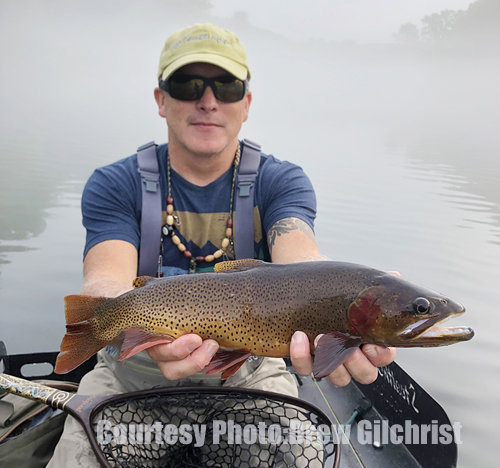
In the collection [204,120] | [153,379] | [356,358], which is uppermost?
[204,120]

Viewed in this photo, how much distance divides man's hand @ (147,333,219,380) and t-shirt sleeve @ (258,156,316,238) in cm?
131

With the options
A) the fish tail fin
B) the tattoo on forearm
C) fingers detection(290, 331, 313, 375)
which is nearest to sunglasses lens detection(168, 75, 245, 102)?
the tattoo on forearm

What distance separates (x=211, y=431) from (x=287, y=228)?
4.66 ft

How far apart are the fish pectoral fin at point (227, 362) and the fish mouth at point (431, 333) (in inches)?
31.3

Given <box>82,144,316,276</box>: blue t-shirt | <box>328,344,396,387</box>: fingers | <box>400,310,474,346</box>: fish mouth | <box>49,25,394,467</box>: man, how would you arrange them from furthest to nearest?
<box>82,144,316,276</box>: blue t-shirt → <box>49,25,394,467</box>: man → <box>328,344,396,387</box>: fingers → <box>400,310,474,346</box>: fish mouth

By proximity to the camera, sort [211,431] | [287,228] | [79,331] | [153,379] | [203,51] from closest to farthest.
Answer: [79,331]
[211,431]
[153,379]
[287,228]
[203,51]

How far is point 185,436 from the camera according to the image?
217 cm

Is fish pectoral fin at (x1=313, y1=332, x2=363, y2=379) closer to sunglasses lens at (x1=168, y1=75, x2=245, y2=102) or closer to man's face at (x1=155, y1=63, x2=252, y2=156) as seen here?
man's face at (x1=155, y1=63, x2=252, y2=156)

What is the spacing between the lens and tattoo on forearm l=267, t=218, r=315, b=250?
2805mm

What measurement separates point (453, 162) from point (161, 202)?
2719 centimetres

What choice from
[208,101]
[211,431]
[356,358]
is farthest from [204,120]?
[211,431]

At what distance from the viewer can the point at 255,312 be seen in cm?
193

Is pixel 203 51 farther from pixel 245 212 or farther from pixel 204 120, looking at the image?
pixel 245 212

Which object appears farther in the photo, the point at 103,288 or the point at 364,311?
the point at 103,288
